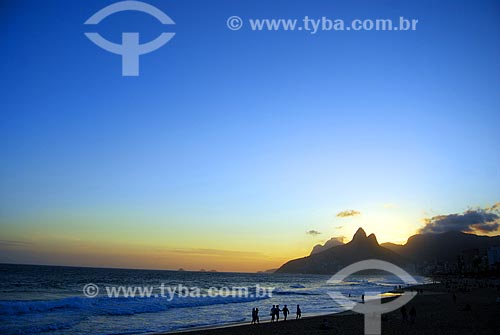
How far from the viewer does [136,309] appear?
37.5 meters

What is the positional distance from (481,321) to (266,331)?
16.0m

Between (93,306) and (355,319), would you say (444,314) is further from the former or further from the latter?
(93,306)

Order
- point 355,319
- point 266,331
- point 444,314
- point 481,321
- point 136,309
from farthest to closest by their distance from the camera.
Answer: point 136,309
point 444,314
point 355,319
point 481,321
point 266,331

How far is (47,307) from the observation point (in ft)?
128

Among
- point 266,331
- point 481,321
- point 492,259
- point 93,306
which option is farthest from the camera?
point 492,259

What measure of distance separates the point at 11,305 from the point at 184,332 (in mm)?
23269

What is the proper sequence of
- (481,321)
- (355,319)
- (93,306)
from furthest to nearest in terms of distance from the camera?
(93,306), (355,319), (481,321)

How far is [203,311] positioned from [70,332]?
16082 mm

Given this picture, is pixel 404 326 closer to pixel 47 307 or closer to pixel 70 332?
pixel 70 332

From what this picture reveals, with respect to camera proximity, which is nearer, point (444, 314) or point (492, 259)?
point (444, 314)

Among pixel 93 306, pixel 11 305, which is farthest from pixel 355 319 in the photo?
pixel 11 305

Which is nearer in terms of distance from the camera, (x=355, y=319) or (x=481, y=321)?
(x=481, y=321)

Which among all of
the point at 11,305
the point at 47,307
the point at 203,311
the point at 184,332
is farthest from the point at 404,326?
the point at 11,305

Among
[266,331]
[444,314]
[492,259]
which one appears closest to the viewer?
[266,331]
